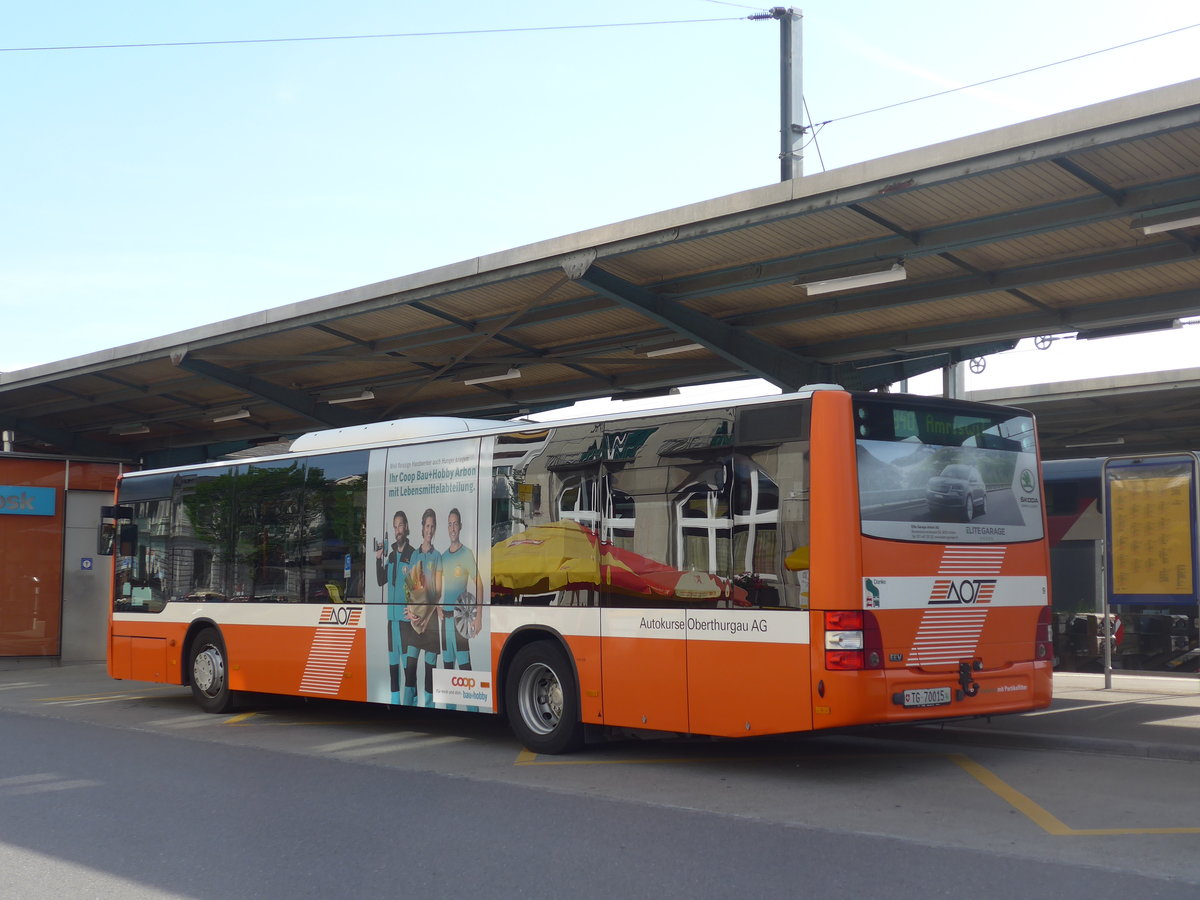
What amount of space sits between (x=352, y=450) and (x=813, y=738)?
555 centimetres

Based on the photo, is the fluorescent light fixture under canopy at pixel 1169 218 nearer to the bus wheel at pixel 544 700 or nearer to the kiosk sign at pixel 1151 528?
the kiosk sign at pixel 1151 528

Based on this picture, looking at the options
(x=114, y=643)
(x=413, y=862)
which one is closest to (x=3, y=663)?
(x=114, y=643)

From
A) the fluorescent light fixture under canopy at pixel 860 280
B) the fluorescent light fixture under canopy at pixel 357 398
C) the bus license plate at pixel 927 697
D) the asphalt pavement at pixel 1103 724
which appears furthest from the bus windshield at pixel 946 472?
the fluorescent light fixture under canopy at pixel 357 398

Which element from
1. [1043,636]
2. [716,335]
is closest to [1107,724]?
[1043,636]

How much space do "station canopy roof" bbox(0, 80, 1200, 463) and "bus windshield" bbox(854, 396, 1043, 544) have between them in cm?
194

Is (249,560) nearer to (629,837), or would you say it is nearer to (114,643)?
(114,643)

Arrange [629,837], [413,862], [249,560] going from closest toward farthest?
[413,862]
[629,837]
[249,560]

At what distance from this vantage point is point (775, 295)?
1364 cm

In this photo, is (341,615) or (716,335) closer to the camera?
(341,615)

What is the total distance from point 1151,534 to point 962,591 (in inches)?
189

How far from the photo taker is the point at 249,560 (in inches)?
556

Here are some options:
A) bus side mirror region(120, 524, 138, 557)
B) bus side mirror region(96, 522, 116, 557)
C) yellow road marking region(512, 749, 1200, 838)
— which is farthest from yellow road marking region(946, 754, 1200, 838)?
bus side mirror region(96, 522, 116, 557)

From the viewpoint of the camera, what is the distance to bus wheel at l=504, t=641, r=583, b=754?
1045cm

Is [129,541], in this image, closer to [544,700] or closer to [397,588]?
[397,588]
